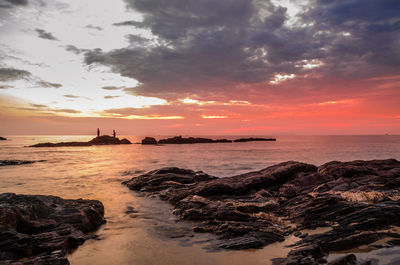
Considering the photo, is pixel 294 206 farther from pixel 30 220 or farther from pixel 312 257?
pixel 30 220

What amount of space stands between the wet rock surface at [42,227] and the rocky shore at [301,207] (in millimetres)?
3904

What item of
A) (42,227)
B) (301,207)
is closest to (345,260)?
(301,207)

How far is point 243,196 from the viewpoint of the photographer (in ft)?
44.6

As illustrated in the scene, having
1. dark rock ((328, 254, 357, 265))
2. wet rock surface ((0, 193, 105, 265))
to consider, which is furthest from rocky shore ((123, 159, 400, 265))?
wet rock surface ((0, 193, 105, 265))

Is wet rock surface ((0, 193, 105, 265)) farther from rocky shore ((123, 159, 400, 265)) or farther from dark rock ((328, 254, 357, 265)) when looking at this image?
dark rock ((328, 254, 357, 265))

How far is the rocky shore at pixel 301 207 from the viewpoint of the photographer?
23.9 ft

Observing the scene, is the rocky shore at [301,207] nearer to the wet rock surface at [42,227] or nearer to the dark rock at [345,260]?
the dark rock at [345,260]

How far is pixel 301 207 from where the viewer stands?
10.5 meters

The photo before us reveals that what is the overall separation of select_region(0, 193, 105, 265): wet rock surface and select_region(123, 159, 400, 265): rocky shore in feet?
12.8

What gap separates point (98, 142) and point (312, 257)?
97.7m

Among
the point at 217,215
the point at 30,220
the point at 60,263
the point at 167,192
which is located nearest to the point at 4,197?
the point at 30,220

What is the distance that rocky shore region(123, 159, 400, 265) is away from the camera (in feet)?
23.9

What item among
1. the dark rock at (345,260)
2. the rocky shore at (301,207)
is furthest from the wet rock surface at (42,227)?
the dark rock at (345,260)

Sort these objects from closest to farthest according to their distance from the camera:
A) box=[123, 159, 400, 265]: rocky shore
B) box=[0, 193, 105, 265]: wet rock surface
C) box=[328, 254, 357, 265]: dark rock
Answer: box=[328, 254, 357, 265]: dark rock
box=[0, 193, 105, 265]: wet rock surface
box=[123, 159, 400, 265]: rocky shore
